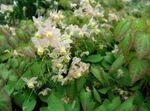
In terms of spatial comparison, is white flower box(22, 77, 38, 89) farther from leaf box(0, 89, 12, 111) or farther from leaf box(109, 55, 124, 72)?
leaf box(109, 55, 124, 72)

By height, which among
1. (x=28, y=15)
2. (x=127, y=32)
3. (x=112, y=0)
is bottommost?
(x=28, y=15)

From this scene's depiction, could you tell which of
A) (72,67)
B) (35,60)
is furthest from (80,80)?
(35,60)

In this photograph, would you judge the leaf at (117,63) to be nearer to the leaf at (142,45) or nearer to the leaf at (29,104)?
the leaf at (142,45)

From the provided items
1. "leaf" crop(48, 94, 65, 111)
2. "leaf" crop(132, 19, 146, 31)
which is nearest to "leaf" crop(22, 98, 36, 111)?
"leaf" crop(48, 94, 65, 111)

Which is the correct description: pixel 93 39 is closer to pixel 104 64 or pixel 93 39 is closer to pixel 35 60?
pixel 104 64

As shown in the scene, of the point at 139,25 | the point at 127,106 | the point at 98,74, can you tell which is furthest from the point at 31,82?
the point at 139,25

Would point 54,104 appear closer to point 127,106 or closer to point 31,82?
point 31,82

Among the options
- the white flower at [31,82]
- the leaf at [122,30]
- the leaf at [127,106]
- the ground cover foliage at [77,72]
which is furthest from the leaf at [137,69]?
the white flower at [31,82]
